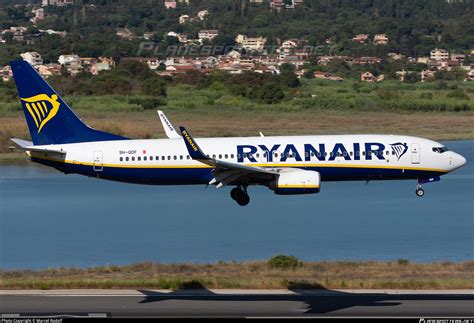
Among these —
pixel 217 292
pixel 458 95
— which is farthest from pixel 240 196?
pixel 458 95

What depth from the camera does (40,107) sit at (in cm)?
6225

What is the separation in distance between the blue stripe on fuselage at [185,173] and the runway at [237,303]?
1339cm

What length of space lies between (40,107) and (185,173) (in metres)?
8.67

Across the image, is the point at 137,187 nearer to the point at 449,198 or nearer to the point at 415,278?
the point at 449,198

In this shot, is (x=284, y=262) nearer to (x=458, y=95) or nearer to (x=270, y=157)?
(x=270, y=157)

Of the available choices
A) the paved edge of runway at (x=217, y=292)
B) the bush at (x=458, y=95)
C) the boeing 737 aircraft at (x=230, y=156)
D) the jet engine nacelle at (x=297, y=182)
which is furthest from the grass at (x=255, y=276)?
the bush at (x=458, y=95)

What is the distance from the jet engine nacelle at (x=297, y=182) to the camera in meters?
58.6

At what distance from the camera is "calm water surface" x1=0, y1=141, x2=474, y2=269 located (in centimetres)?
6300

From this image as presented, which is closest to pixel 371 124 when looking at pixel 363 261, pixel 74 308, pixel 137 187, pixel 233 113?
pixel 233 113

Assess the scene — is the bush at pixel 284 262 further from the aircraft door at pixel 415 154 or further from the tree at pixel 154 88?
the tree at pixel 154 88

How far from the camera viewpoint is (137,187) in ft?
306

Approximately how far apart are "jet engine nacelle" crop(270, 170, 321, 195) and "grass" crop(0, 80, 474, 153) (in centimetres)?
5085

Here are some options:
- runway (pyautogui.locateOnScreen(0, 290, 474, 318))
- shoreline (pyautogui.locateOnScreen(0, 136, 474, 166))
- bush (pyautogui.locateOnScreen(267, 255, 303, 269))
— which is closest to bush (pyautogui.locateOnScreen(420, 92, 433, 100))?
shoreline (pyautogui.locateOnScreen(0, 136, 474, 166))

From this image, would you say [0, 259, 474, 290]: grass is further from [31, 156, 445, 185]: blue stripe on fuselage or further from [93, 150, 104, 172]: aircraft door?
[93, 150, 104, 172]: aircraft door
